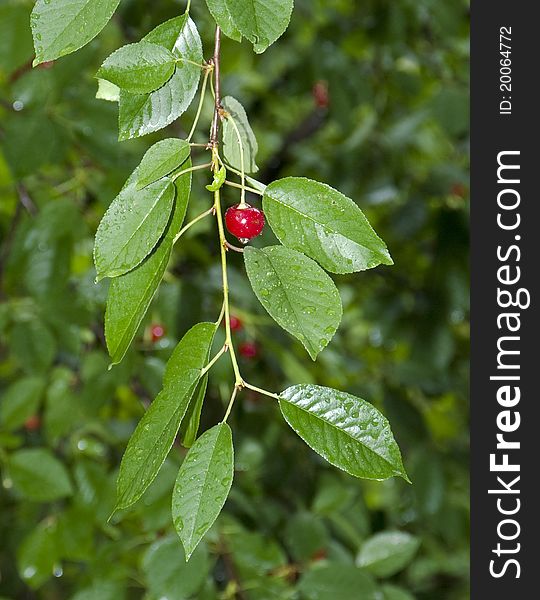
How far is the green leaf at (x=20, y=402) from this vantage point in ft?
4.67

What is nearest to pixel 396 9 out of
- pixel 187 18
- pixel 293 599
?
pixel 293 599

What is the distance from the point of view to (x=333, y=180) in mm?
2131

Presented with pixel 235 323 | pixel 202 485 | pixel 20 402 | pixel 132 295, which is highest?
pixel 235 323

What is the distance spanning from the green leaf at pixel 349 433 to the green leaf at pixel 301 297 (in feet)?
0.14

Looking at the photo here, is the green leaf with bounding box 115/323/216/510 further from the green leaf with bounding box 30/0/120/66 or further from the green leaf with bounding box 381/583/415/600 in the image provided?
the green leaf with bounding box 381/583/415/600

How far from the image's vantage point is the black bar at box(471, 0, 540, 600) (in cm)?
128

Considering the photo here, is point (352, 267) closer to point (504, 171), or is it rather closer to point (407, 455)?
point (504, 171)

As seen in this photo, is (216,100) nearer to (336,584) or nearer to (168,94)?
(168,94)

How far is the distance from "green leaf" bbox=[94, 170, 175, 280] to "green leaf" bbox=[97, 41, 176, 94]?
58 mm

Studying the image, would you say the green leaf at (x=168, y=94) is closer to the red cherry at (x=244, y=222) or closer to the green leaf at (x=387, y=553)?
the red cherry at (x=244, y=222)

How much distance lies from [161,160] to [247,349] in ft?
2.95

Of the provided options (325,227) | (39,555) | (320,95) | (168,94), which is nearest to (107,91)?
(168,94)

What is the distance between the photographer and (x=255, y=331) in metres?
1.49

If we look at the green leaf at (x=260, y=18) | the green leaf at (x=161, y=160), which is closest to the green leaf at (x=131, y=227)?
the green leaf at (x=161, y=160)
